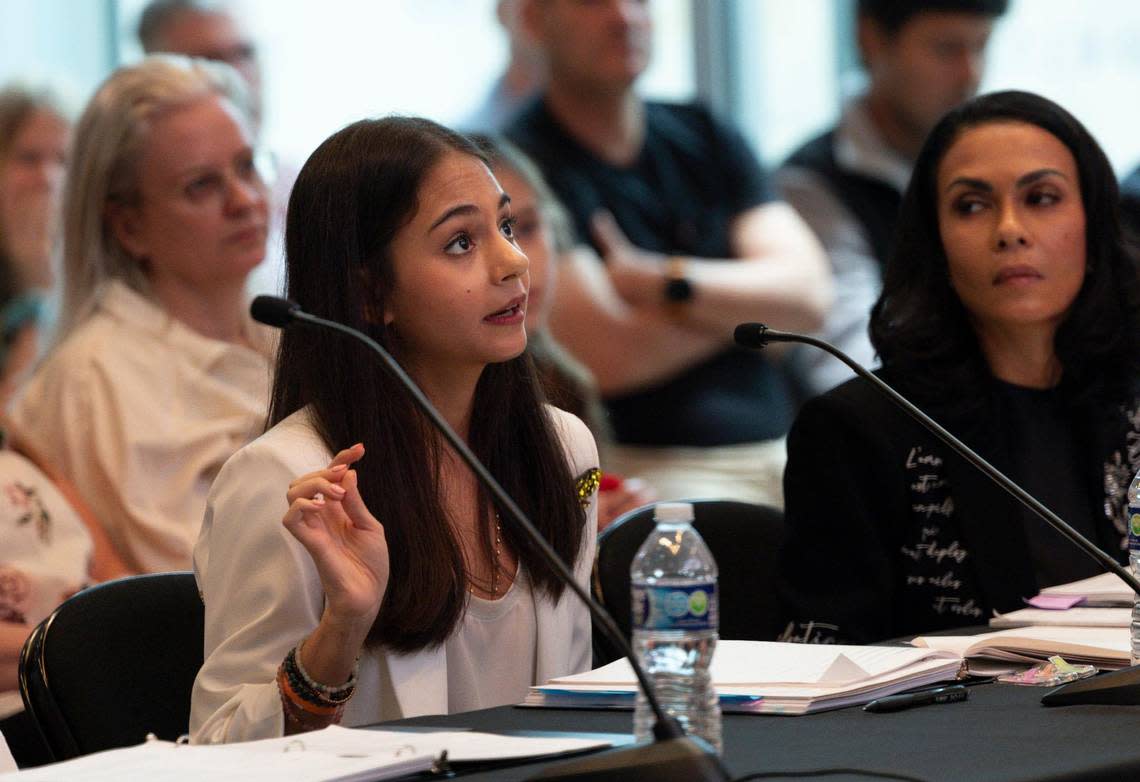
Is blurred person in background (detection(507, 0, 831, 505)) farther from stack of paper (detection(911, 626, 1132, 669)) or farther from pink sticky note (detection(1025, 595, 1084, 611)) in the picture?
stack of paper (detection(911, 626, 1132, 669))

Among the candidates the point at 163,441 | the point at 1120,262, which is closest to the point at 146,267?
the point at 163,441

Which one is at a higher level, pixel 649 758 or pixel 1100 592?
pixel 1100 592

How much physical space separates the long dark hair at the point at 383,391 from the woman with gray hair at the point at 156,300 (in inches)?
43.7

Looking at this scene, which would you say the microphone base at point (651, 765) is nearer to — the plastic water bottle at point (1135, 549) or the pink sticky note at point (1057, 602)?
the plastic water bottle at point (1135, 549)

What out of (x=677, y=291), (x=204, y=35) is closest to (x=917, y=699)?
(x=677, y=291)

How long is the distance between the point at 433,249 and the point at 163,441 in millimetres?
1240

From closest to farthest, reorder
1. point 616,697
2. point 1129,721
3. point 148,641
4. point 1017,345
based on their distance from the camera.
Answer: point 1129,721
point 616,697
point 148,641
point 1017,345

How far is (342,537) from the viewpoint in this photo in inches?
68.1

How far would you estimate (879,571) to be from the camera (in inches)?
97.1

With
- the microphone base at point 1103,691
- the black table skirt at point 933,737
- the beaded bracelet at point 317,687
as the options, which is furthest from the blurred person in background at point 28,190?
the microphone base at point 1103,691

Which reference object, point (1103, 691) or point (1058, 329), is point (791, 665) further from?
point (1058, 329)

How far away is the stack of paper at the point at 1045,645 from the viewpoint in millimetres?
1850

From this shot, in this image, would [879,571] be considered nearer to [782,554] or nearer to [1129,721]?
[782,554]

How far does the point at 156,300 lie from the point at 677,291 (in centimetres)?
119
